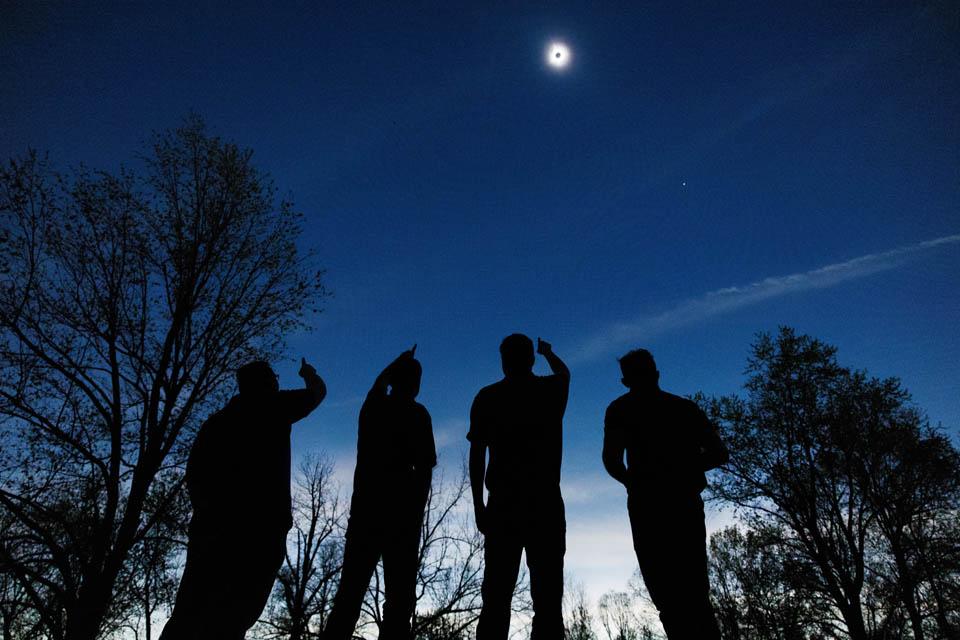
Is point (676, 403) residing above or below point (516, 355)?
below

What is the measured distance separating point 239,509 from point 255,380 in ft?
2.83

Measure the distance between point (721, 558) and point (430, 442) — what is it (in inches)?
1425

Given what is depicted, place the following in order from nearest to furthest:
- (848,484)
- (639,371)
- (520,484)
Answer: (520,484) < (639,371) < (848,484)

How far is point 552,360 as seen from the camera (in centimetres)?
344

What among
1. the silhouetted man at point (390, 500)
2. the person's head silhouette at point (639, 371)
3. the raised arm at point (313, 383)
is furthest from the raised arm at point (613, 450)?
the raised arm at point (313, 383)

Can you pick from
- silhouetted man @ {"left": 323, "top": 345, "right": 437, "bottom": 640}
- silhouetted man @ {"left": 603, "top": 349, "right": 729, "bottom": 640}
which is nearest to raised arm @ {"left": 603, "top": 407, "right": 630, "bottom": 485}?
silhouetted man @ {"left": 603, "top": 349, "right": 729, "bottom": 640}

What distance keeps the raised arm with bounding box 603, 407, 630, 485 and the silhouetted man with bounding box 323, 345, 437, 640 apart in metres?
1.37

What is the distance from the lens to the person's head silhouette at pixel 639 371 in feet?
11.3

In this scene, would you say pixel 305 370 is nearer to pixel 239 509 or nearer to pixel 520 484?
pixel 239 509

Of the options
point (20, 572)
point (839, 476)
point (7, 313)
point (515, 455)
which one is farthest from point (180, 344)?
point (839, 476)

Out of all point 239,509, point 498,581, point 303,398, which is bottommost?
point 498,581

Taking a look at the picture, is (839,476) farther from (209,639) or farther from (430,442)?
(209,639)

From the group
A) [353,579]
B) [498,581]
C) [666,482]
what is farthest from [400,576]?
[666,482]

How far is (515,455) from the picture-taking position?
9.85 feet
